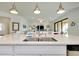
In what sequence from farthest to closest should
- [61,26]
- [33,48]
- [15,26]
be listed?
[15,26] → [61,26] → [33,48]

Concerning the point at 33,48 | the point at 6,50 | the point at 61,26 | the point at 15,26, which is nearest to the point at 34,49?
the point at 33,48

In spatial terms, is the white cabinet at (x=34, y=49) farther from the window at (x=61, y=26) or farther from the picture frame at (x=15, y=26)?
the picture frame at (x=15, y=26)

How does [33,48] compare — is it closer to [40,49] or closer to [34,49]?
[34,49]

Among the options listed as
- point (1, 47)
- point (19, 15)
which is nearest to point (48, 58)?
point (1, 47)

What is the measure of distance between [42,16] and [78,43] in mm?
1549

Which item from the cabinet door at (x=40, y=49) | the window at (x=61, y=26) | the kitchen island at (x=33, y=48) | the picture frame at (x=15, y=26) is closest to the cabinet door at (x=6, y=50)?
the kitchen island at (x=33, y=48)

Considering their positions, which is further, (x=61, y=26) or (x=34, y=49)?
(x=61, y=26)

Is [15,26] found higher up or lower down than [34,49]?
higher up

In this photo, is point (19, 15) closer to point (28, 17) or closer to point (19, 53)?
point (28, 17)

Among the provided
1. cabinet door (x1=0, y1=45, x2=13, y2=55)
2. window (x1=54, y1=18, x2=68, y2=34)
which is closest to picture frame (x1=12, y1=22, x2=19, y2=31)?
window (x1=54, y1=18, x2=68, y2=34)

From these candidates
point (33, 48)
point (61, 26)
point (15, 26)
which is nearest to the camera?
point (33, 48)

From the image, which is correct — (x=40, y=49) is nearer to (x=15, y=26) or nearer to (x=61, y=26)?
(x=61, y=26)

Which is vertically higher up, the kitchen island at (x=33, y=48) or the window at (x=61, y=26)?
the window at (x=61, y=26)

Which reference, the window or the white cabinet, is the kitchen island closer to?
the white cabinet
